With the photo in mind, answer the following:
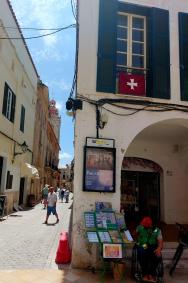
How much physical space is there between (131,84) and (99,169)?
241cm

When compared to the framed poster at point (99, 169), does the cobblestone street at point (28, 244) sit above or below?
below

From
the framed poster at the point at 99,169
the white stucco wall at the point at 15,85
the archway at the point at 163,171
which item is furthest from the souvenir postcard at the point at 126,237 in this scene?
the white stucco wall at the point at 15,85

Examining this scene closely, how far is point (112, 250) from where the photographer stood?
625 cm

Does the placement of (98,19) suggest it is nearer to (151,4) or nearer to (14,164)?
(151,4)

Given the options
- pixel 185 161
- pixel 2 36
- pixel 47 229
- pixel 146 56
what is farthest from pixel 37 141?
pixel 146 56

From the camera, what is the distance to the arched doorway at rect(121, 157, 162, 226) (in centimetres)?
1223

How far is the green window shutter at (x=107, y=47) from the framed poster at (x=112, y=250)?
3.74 meters

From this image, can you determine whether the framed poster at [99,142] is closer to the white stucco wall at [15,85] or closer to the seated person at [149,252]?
the seated person at [149,252]

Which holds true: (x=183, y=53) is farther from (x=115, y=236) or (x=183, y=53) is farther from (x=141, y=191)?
(x=141, y=191)

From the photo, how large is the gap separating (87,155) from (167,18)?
4541 millimetres

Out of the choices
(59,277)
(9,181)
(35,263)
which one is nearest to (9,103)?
(9,181)

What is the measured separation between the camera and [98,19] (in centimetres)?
806

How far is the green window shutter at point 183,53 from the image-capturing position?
26.6 feet

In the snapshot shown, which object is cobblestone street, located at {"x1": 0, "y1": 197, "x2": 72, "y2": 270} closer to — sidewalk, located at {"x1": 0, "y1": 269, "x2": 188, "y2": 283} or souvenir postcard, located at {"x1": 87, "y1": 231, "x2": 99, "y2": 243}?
sidewalk, located at {"x1": 0, "y1": 269, "x2": 188, "y2": 283}
